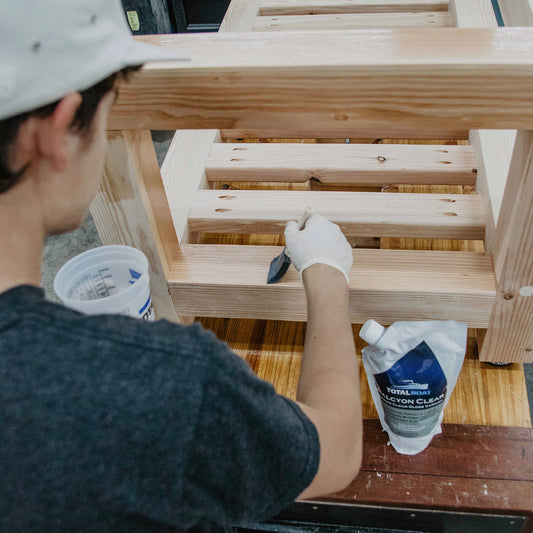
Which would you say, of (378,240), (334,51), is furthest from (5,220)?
(378,240)

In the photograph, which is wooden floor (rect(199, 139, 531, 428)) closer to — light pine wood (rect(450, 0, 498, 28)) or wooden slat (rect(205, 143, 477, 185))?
wooden slat (rect(205, 143, 477, 185))

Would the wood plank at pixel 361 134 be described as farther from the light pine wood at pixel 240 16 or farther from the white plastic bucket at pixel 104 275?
the white plastic bucket at pixel 104 275

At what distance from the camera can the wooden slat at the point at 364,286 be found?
1045 millimetres

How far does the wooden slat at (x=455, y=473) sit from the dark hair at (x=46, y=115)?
0.82 m

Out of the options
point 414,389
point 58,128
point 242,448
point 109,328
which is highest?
point 58,128

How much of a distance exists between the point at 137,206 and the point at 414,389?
2.01 feet

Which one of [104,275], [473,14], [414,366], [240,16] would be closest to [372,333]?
[414,366]

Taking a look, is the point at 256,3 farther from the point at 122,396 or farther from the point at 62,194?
the point at 122,396

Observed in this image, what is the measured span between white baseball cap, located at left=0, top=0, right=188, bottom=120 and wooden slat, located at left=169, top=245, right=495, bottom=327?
2.07 ft

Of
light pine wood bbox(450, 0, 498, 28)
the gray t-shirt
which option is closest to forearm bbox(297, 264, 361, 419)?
the gray t-shirt

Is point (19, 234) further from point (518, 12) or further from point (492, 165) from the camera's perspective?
point (518, 12)

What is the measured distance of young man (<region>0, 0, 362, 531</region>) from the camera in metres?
0.45

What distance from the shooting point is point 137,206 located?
1.02m

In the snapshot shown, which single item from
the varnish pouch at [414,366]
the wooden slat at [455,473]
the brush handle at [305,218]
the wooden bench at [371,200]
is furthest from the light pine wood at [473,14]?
the wooden slat at [455,473]
